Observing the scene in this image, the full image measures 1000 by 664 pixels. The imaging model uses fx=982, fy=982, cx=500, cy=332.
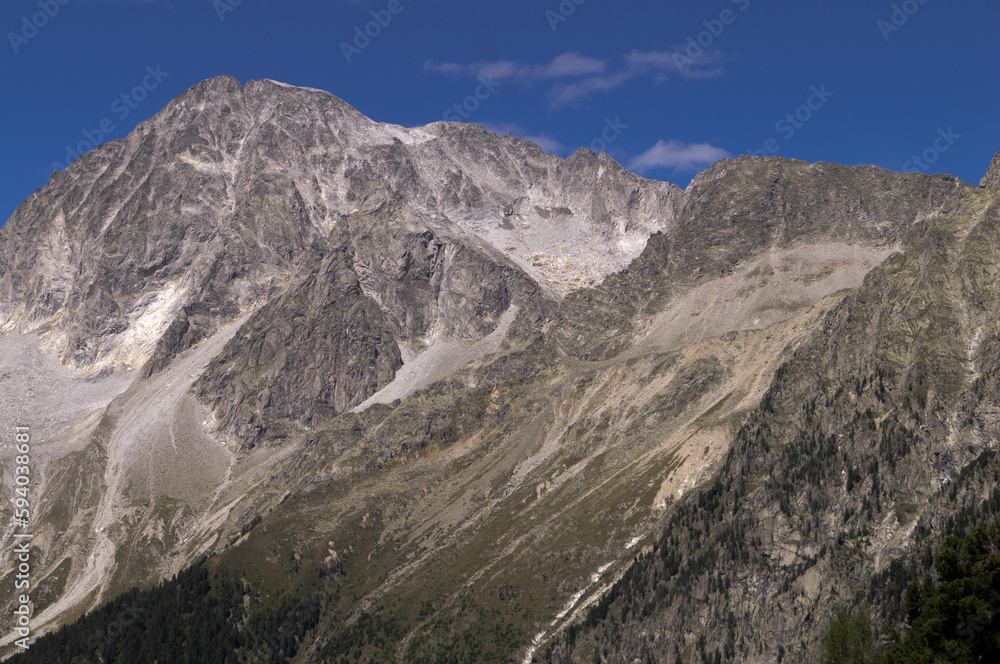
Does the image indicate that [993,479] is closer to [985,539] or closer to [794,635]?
[794,635]

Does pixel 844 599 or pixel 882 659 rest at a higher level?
pixel 882 659

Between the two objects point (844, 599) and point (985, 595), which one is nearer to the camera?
point (985, 595)

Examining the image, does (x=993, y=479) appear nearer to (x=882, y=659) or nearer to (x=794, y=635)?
(x=794, y=635)

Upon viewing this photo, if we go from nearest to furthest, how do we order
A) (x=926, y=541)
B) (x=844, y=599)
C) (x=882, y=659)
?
(x=882, y=659) → (x=926, y=541) → (x=844, y=599)

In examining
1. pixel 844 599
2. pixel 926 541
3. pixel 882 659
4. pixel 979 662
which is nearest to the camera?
pixel 979 662

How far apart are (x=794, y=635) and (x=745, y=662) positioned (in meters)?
11.4

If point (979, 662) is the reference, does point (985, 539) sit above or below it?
above

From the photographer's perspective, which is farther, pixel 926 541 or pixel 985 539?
pixel 926 541

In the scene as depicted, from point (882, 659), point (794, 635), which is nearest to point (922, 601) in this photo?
point (882, 659)

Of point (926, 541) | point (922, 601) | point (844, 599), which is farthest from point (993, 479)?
point (922, 601)

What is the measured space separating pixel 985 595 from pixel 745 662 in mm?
125752

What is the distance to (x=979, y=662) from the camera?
271ft

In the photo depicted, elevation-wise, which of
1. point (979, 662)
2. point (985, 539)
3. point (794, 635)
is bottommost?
point (794, 635)

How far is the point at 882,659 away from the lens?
298 ft
